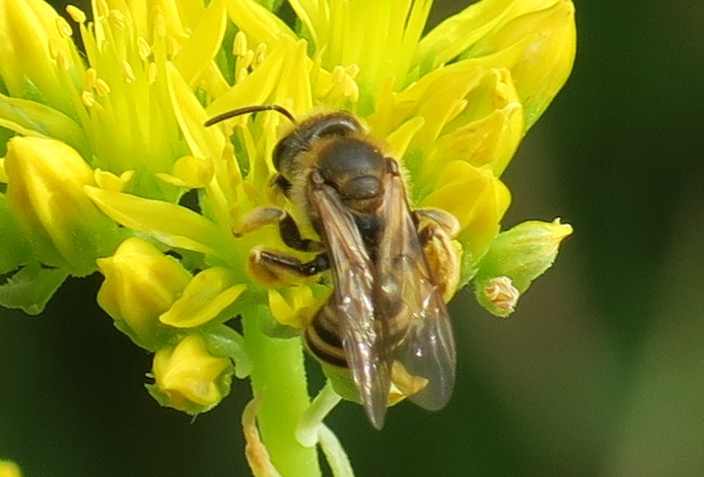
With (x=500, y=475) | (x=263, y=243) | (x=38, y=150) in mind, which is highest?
(x=38, y=150)

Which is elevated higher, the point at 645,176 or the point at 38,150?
the point at 38,150

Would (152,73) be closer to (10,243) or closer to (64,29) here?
(64,29)

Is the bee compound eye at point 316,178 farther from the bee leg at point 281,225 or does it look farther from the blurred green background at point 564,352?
the blurred green background at point 564,352

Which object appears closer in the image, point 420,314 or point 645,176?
point 420,314

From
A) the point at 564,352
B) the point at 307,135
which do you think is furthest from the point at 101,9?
the point at 564,352

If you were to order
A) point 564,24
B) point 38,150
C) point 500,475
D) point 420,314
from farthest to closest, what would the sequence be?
1. point 500,475
2. point 564,24
3. point 38,150
4. point 420,314

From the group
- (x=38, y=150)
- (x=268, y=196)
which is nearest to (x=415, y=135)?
(x=268, y=196)

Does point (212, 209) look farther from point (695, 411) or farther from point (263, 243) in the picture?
point (695, 411)

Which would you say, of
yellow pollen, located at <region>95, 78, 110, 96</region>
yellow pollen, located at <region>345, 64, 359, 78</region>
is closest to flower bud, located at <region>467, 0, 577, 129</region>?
yellow pollen, located at <region>345, 64, 359, 78</region>
